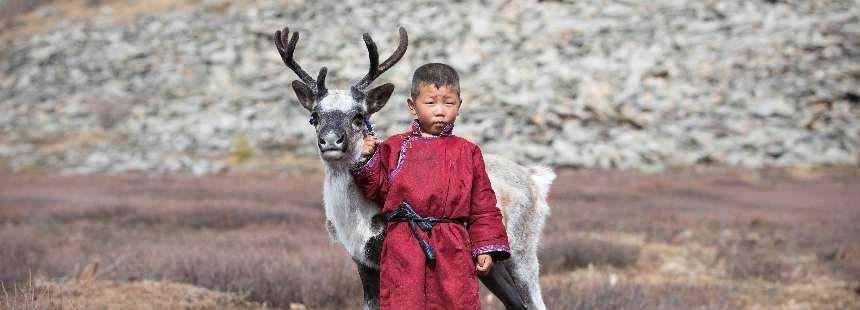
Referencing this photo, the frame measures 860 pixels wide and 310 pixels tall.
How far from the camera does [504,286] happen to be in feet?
13.6

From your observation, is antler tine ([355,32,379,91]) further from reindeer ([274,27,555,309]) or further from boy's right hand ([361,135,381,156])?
boy's right hand ([361,135,381,156])

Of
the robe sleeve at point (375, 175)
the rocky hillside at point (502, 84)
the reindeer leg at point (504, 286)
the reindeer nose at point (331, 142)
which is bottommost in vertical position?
the rocky hillside at point (502, 84)

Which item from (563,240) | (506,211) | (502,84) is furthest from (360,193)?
(502,84)

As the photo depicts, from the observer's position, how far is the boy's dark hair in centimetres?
330

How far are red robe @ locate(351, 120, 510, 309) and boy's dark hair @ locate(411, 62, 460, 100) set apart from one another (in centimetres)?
21

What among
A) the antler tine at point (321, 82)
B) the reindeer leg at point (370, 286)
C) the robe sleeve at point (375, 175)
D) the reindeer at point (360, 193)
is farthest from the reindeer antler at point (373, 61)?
the reindeer leg at point (370, 286)

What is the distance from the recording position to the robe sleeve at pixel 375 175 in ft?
10.8

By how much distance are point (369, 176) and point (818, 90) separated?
29.3 m

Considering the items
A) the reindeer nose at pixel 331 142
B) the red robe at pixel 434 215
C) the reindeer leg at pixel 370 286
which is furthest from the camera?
the reindeer leg at pixel 370 286

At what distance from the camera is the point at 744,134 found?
26.3 meters

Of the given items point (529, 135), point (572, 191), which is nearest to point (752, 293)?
point (572, 191)

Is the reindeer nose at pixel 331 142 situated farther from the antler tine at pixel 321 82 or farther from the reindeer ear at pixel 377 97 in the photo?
the reindeer ear at pixel 377 97

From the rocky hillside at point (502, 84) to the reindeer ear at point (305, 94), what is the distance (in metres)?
21.4

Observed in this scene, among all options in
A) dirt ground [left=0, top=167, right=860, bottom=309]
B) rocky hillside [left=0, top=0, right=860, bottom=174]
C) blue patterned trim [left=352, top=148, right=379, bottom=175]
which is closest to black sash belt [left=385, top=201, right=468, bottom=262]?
blue patterned trim [left=352, top=148, right=379, bottom=175]
